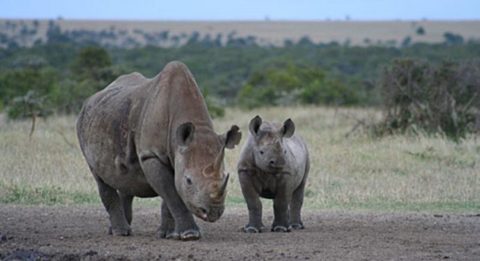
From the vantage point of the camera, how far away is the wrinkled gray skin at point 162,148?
9.45m

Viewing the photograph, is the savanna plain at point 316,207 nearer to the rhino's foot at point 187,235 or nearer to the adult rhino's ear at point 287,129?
the rhino's foot at point 187,235

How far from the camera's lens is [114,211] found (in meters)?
11.0

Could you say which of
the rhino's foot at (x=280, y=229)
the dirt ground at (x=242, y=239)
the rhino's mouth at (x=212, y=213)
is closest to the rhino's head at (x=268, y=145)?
the rhino's foot at (x=280, y=229)

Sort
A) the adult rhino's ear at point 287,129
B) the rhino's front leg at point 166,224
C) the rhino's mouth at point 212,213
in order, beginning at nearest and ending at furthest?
the rhino's mouth at point 212,213 < the rhino's front leg at point 166,224 < the adult rhino's ear at point 287,129

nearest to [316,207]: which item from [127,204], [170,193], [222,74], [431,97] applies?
Answer: [127,204]

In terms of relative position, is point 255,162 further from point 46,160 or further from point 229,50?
point 229,50

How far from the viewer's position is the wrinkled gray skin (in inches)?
372

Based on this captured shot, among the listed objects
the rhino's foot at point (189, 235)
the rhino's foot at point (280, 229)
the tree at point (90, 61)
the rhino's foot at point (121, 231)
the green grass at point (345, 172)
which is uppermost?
the rhino's foot at point (189, 235)

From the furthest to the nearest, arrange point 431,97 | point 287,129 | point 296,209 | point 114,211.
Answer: point 431,97 < point 296,209 < point 287,129 < point 114,211

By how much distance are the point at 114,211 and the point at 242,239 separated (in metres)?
1.41

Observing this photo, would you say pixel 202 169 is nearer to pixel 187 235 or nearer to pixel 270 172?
pixel 187 235

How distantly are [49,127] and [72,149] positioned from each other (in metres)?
4.08

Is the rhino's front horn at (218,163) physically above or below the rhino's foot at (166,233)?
above

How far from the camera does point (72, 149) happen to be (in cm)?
2006
